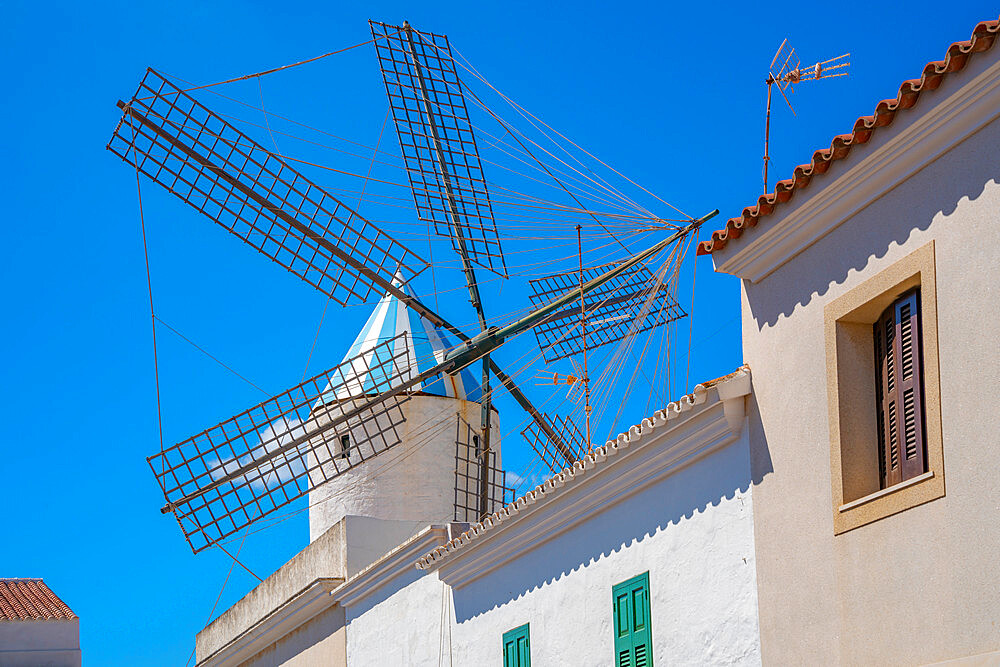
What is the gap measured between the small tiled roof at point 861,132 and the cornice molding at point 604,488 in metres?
0.86

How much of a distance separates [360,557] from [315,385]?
195 cm

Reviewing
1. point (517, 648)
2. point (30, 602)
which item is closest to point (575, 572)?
point (517, 648)

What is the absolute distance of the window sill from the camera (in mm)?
5816

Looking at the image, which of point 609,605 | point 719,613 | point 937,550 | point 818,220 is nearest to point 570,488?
point 609,605

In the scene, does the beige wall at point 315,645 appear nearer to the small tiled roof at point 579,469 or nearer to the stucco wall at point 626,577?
the stucco wall at point 626,577

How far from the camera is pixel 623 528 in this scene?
28.6ft

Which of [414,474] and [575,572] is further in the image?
[414,474]

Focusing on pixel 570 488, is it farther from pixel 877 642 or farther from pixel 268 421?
pixel 268 421

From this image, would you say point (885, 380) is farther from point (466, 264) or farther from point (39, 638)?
point (39, 638)

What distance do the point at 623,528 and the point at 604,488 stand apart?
31 centimetres

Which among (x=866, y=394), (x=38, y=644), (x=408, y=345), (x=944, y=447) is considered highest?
(x=408, y=345)

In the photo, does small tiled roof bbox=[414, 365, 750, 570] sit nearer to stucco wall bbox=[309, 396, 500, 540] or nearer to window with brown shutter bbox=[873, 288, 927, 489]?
window with brown shutter bbox=[873, 288, 927, 489]

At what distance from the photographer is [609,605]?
8.80 m

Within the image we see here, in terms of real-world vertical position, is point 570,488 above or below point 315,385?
below
